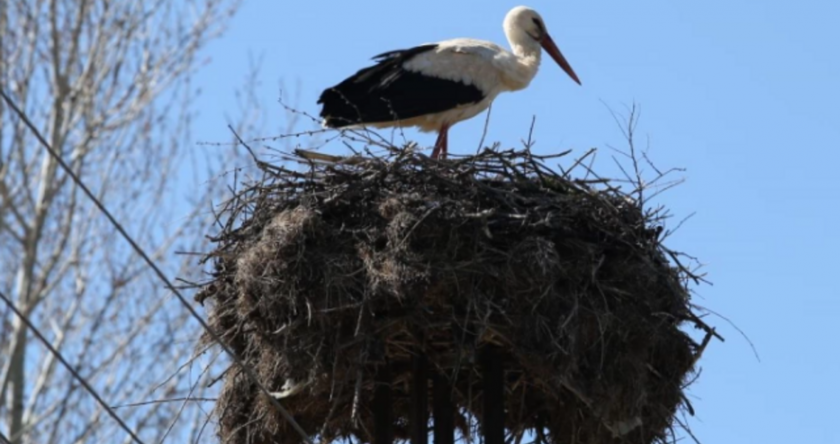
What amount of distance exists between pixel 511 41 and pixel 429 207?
13.2 feet

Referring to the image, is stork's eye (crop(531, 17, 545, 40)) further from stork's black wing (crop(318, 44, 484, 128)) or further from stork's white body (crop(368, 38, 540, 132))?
stork's black wing (crop(318, 44, 484, 128))

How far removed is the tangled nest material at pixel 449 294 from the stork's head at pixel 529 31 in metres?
3.33

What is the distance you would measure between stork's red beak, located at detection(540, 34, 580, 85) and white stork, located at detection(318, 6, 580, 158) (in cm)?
58

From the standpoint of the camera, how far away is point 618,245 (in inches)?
449

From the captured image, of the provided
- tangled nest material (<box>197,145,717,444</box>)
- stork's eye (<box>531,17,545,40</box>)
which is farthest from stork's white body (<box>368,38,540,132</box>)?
tangled nest material (<box>197,145,717,444</box>)

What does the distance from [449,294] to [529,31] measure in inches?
172

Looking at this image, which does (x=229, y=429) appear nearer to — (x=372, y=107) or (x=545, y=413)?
(x=545, y=413)

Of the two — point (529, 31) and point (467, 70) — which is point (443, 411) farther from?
point (529, 31)

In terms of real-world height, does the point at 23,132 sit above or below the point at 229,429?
above

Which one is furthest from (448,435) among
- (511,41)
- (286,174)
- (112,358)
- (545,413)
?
(112,358)

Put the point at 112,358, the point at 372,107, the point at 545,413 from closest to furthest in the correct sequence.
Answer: the point at 545,413, the point at 372,107, the point at 112,358

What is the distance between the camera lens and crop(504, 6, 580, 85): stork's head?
49.2 feet

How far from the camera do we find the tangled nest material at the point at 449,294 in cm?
1097

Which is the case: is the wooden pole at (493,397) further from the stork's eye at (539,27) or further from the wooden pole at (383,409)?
the stork's eye at (539,27)
